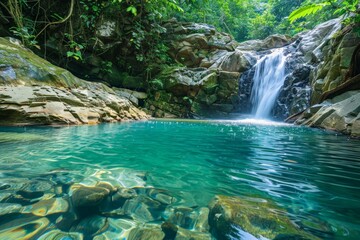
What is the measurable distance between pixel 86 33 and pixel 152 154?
41.5 feet

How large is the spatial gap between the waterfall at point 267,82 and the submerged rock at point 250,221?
11.4 m

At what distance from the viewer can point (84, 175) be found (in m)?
1.94

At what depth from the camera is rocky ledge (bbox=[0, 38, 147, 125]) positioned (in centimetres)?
564

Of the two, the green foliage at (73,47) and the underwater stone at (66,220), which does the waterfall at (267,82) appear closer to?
the green foliage at (73,47)

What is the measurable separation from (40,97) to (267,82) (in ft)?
37.4

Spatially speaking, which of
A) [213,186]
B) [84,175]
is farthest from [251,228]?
[84,175]

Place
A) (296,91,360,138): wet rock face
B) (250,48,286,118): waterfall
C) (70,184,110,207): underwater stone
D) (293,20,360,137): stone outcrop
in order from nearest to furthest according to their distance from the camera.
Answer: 1. (70,184,110,207): underwater stone
2. (296,91,360,138): wet rock face
3. (293,20,360,137): stone outcrop
4. (250,48,286,118): waterfall

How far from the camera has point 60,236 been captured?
3.46 feet

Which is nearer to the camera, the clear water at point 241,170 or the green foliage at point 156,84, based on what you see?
Result: the clear water at point 241,170

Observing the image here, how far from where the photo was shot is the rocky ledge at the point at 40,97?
222 inches

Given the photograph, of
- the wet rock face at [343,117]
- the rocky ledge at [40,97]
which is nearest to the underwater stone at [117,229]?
the wet rock face at [343,117]

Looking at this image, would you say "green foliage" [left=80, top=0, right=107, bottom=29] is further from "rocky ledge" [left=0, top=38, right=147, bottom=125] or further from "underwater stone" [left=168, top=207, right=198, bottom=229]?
"underwater stone" [left=168, top=207, right=198, bottom=229]

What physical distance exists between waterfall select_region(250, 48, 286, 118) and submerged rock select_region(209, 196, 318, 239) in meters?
11.4

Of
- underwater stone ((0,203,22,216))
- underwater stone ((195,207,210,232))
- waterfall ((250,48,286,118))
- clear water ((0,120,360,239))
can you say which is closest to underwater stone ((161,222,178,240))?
underwater stone ((195,207,210,232))
